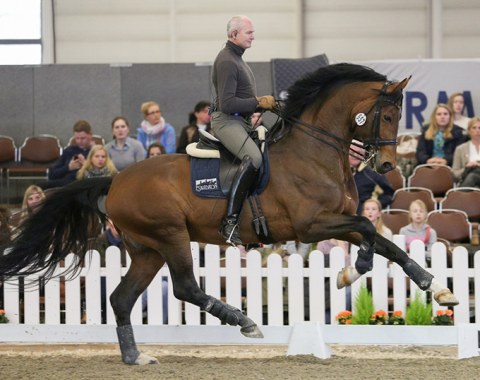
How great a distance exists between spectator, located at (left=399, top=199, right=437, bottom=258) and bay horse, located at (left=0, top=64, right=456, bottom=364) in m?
2.77

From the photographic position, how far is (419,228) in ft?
36.0

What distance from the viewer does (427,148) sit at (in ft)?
43.9

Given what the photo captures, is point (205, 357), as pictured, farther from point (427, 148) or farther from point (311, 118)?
point (427, 148)

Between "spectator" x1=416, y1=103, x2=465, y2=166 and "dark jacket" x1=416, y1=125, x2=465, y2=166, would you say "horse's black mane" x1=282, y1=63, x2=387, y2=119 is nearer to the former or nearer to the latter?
"spectator" x1=416, y1=103, x2=465, y2=166

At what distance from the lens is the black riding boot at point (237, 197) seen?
26.3 feet

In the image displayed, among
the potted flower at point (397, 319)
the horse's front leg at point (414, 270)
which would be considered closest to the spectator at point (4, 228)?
the horse's front leg at point (414, 270)

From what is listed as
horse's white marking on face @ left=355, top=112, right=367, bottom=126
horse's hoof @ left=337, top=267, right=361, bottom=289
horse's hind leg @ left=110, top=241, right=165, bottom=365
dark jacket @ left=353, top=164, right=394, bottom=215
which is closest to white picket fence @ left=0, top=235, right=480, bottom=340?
horse's hind leg @ left=110, top=241, right=165, bottom=365

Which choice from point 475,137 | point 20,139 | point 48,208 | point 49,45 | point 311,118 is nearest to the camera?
point 311,118

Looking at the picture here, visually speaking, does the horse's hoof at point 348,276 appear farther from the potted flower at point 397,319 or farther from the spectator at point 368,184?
Answer: the spectator at point 368,184

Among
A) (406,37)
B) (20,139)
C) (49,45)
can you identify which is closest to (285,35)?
(406,37)

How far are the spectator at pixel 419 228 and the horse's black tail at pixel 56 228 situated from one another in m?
3.45

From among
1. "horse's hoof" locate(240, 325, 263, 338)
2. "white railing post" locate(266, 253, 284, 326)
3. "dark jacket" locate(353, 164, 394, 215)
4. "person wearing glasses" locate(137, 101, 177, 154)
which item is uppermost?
"person wearing glasses" locate(137, 101, 177, 154)

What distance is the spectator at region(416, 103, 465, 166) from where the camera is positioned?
518 inches

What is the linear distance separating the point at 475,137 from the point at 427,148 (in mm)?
713
